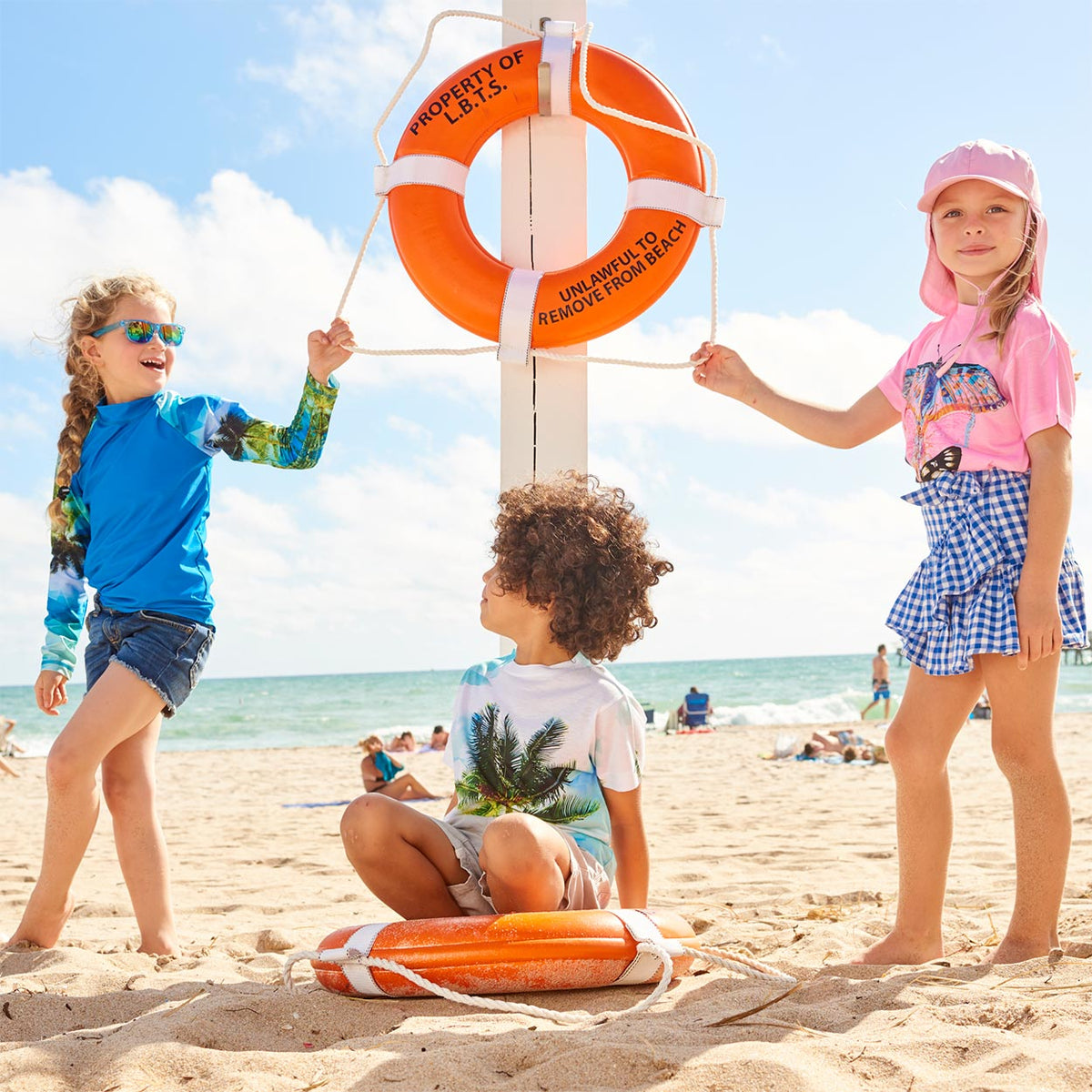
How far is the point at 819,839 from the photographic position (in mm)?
Answer: 4059

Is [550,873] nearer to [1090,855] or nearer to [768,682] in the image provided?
[1090,855]

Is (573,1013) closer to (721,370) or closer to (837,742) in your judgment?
(721,370)

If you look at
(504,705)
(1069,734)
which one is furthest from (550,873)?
(1069,734)

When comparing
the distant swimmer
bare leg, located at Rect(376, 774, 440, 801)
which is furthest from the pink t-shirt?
the distant swimmer

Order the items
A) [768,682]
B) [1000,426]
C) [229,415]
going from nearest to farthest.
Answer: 1. [1000,426]
2. [229,415]
3. [768,682]

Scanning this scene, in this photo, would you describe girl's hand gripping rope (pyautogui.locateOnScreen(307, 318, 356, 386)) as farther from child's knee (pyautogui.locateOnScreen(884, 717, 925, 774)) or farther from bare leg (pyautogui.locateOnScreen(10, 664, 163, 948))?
child's knee (pyautogui.locateOnScreen(884, 717, 925, 774))

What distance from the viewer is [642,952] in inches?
68.6

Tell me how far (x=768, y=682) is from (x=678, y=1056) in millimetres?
33433

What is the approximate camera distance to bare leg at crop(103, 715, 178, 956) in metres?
2.22

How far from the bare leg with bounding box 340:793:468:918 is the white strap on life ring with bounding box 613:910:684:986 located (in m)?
0.32

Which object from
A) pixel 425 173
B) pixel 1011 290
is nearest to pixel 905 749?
pixel 1011 290

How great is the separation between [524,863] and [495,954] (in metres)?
0.14

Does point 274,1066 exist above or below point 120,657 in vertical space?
below

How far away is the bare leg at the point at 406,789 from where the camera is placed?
6.49 meters
